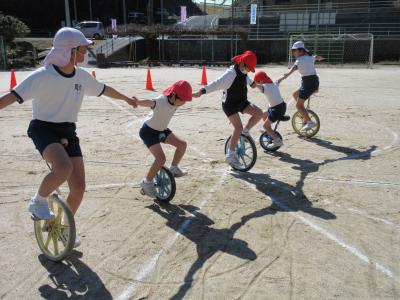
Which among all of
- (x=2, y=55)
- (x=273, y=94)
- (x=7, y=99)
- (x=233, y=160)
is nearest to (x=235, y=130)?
(x=233, y=160)

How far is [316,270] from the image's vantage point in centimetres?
413

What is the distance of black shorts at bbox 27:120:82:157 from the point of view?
414 centimetres

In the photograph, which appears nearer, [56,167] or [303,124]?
[56,167]

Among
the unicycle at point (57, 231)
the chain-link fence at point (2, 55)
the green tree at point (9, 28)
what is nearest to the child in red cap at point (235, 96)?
the unicycle at point (57, 231)

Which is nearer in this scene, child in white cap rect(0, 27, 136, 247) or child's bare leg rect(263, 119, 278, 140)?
child in white cap rect(0, 27, 136, 247)

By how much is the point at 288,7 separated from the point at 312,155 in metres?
40.9

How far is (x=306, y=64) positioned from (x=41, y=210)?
22.3ft

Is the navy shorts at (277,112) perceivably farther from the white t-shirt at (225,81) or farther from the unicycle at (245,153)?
the white t-shirt at (225,81)

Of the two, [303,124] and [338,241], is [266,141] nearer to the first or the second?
[303,124]

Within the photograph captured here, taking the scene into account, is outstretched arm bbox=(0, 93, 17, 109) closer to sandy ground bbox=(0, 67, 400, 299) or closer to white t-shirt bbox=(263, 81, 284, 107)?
sandy ground bbox=(0, 67, 400, 299)

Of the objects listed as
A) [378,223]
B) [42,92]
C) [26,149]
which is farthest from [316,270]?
[26,149]

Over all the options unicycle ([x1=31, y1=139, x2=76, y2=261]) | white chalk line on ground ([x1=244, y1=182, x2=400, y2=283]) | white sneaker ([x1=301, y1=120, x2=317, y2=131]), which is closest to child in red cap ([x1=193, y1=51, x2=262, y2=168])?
white chalk line on ground ([x1=244, y1=182, x2=400, y2=283])

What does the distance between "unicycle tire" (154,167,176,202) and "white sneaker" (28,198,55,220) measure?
181cm

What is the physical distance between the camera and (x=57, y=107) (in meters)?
4.19
